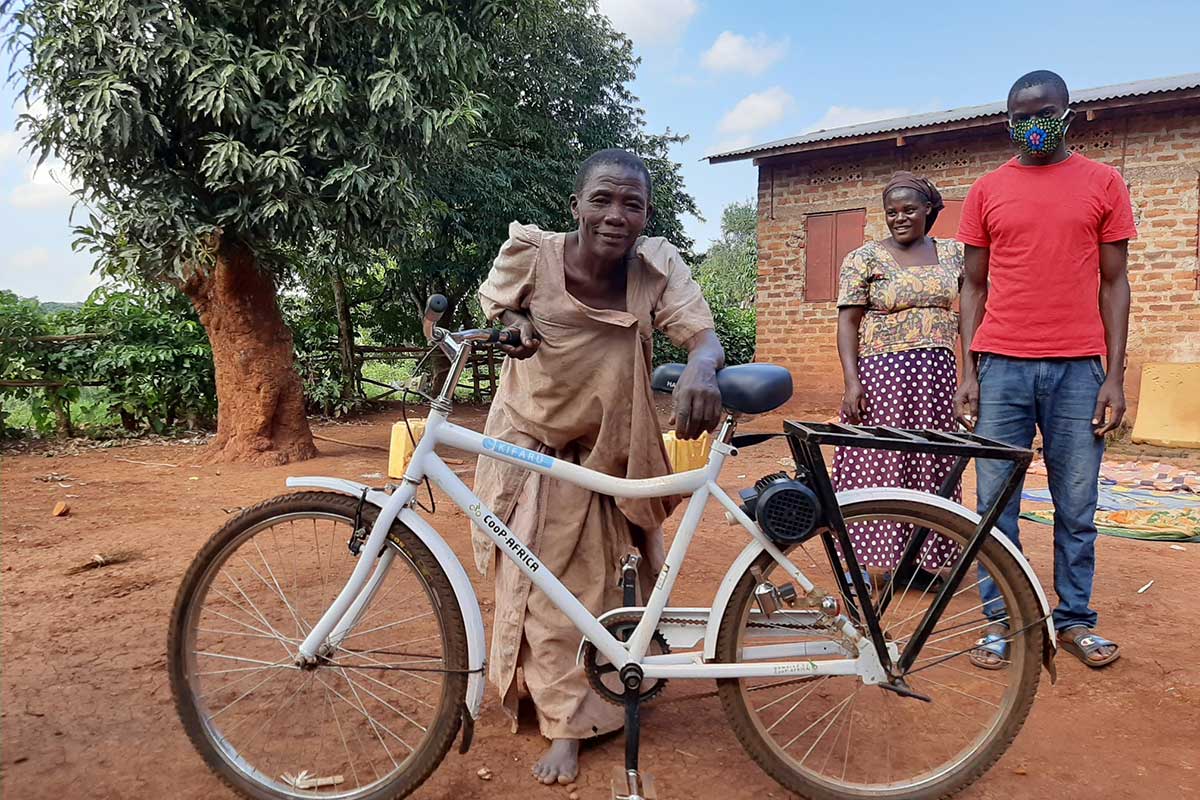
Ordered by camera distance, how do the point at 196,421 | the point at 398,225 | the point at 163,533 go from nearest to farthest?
1. the point at 163,533
2. the point at 398,225
3. the point at 196,421

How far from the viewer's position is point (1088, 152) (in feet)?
27.3

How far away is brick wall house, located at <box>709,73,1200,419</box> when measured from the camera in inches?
314

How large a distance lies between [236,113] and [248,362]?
2142 millimetres

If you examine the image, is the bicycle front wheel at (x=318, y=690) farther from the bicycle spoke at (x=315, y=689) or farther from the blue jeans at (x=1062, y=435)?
the blue jeans at (x=1062, y=435)

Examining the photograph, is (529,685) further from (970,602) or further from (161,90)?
(161,90)

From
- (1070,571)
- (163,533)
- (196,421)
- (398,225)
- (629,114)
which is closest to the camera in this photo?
(1070,571)

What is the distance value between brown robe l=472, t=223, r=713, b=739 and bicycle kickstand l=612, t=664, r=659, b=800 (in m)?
0.23

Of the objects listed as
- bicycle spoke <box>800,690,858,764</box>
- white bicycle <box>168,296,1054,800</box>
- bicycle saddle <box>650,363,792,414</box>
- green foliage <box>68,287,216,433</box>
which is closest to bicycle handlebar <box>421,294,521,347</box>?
white bicycle <box>168,296,1054,800</box>

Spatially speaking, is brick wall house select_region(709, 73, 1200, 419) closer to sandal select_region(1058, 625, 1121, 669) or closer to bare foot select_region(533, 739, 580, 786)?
sandal select_region(1058, 625, 1121, 669)

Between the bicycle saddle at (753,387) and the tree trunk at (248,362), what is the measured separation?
588 cm

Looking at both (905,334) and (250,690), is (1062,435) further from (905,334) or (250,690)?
(250,690)

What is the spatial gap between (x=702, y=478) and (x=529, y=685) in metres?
0.84

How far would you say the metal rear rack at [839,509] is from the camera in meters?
1.77

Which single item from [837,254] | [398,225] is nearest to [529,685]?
[398,225]
